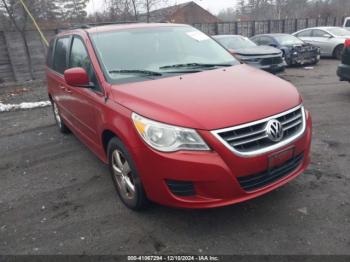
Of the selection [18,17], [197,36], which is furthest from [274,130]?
[18,17]

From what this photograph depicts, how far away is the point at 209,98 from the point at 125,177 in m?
1.14

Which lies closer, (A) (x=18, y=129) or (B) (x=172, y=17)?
(A) (x=18, y=129)

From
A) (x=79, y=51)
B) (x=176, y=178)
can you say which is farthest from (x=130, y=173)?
(x=79, y=51)

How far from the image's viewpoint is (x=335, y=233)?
279 cm

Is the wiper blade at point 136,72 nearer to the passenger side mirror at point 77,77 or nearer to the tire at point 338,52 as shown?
the passenger side mirror at point 77,77

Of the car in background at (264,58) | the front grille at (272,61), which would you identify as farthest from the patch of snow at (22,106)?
the front grille at (272,61)

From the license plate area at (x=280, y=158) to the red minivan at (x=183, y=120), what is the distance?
0.04 ft

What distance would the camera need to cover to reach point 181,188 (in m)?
2.66

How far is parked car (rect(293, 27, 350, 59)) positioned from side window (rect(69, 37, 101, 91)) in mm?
13140

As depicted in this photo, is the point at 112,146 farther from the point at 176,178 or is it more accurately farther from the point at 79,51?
the point at 79,51

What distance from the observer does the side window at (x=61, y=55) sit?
4688mm

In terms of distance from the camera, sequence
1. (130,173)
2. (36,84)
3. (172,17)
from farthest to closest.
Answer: (172,17) < (36,84) < (130,173)

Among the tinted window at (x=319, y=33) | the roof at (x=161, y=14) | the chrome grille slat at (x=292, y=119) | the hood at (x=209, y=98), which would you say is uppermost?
the roof at (x=161, y=14)

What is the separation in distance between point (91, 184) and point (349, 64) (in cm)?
598
